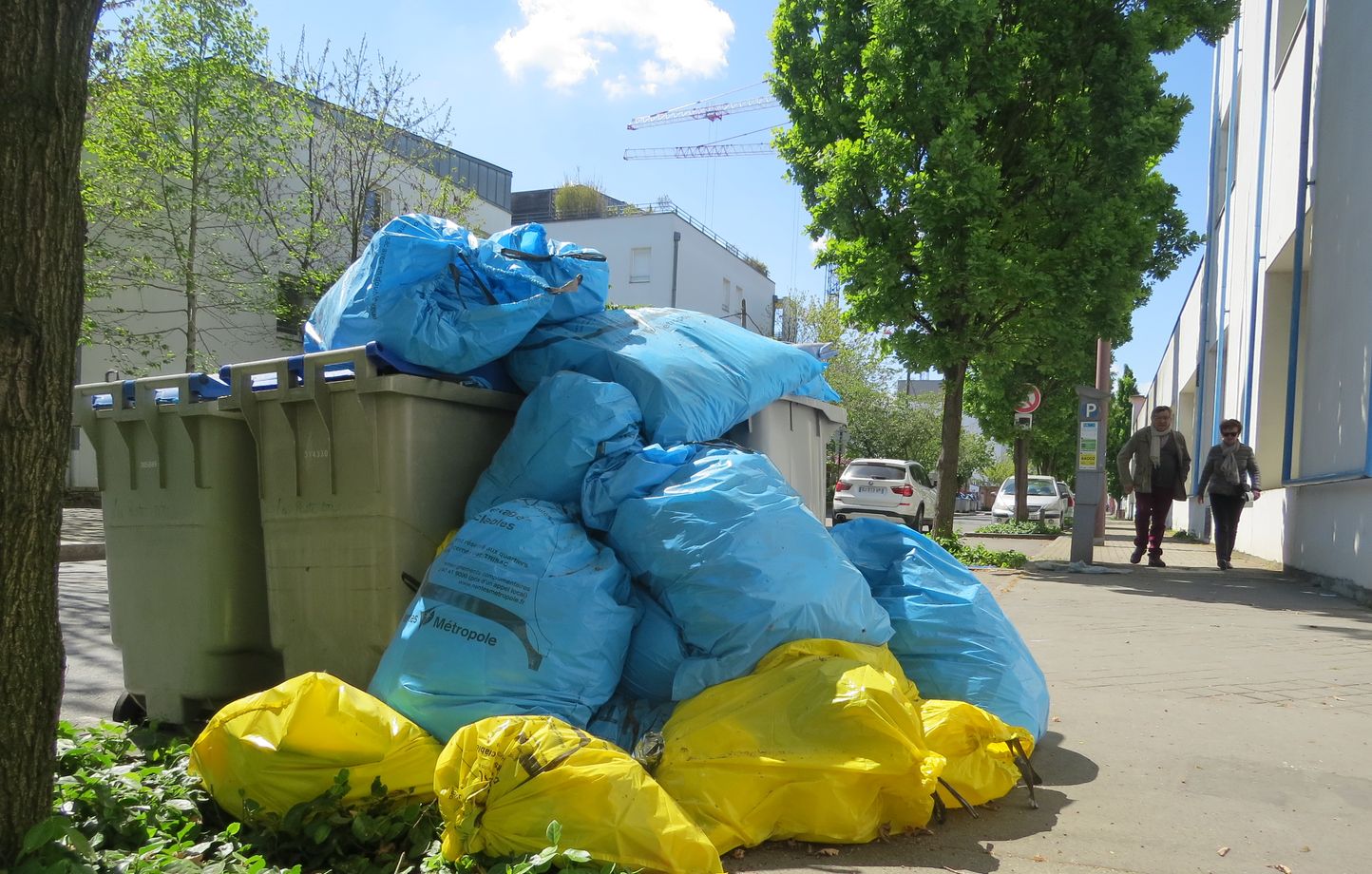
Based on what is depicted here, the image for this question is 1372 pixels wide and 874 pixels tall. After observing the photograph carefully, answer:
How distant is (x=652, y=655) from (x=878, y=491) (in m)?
16.7

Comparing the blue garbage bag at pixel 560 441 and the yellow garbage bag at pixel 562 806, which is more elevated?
the blue garbage bag at pixel 560 441

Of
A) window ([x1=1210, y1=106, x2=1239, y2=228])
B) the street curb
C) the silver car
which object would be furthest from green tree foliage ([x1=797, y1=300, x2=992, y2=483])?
the street curb

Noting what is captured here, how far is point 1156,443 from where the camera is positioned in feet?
37.1

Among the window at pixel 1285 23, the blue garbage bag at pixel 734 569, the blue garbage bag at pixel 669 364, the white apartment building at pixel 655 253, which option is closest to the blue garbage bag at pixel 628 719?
the blue garbage bag at pixel 734 569

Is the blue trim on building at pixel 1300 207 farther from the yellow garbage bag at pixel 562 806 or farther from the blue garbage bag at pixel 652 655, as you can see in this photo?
the yellow garbage bag at pixel 562 806

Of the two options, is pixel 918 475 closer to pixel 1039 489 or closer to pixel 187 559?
pixel 1039 489

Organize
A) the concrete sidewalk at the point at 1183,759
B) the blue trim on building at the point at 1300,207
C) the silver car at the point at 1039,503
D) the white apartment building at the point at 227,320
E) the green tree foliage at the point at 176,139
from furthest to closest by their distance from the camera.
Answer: the silver car at the point at 1039,503 < the white apartment building at the point at 227,320 < the green tree foliage at the point at 176,139 < the blue trim on building at the point at 1300,207 < the concrete sidewalk at the point at 1183,759

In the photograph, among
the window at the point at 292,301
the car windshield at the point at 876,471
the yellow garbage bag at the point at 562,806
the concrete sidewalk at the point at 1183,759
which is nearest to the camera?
the yellow garbage bag at the point at 562,806

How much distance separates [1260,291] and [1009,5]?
Result: 496 cm

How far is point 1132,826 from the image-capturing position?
2.91 m

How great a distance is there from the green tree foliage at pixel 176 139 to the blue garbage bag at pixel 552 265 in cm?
1266

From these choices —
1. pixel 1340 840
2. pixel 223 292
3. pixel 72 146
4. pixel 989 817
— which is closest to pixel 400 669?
pixel 72 146

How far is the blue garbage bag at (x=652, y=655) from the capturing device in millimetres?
3045

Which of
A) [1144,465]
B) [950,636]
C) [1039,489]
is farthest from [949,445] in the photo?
[1039,489]
